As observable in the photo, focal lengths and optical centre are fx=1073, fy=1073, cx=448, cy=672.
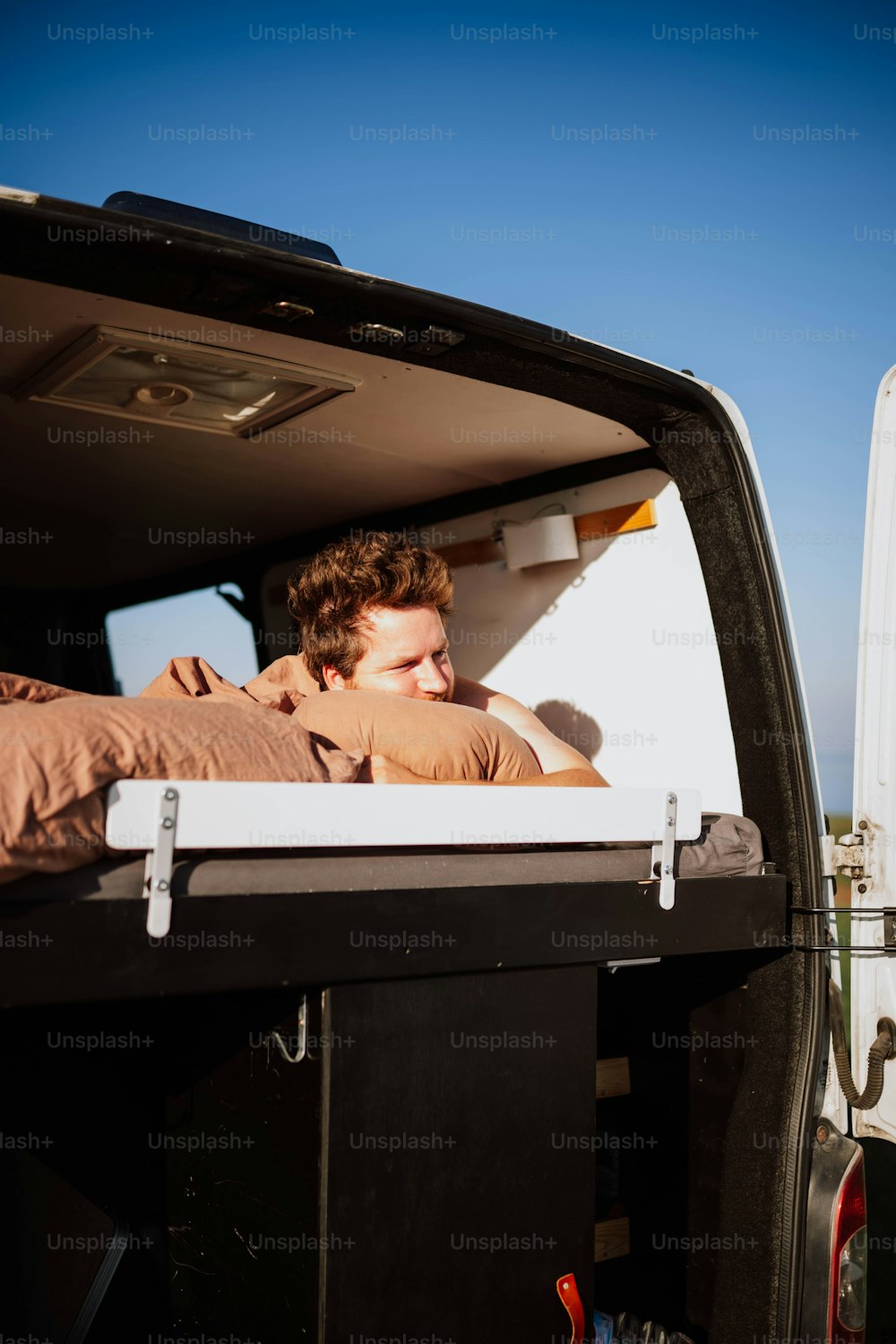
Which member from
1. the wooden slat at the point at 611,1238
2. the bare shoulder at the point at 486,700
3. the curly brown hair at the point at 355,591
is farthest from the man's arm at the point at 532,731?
Result: the wooden slat at the point at 611,1238

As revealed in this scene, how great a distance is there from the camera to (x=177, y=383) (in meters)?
2.76

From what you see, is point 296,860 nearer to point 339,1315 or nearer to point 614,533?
point 339,1315

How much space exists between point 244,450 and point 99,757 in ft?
6.47

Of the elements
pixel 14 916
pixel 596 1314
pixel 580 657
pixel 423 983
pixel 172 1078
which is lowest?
pixel 596 1314

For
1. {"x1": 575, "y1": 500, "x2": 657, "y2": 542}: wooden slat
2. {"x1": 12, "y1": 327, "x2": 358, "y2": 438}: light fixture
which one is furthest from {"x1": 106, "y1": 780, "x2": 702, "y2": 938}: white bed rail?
{"x1": 12, "y1": 327, "x2": 358, "y2": 438}: light fixture

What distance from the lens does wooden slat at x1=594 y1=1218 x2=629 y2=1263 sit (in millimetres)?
2406

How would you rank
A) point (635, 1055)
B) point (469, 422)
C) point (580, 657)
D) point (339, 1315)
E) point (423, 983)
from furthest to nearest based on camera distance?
1. point (580, 657)
2. point (469, 422)
3. point (635, 1055)
4. point (423, 983)
5. point (339, 1315)

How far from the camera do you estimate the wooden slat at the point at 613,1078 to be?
8.21ft

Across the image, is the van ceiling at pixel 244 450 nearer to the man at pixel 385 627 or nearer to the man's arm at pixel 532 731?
the man at pixel 385 627

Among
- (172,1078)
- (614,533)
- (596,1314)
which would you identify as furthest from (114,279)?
Result: (596,1314)

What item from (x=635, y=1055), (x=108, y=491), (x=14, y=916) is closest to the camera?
(x=14, y=916)

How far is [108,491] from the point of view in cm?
373

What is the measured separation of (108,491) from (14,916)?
2.58m

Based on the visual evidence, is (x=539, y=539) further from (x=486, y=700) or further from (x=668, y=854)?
(x=668, y=854)
